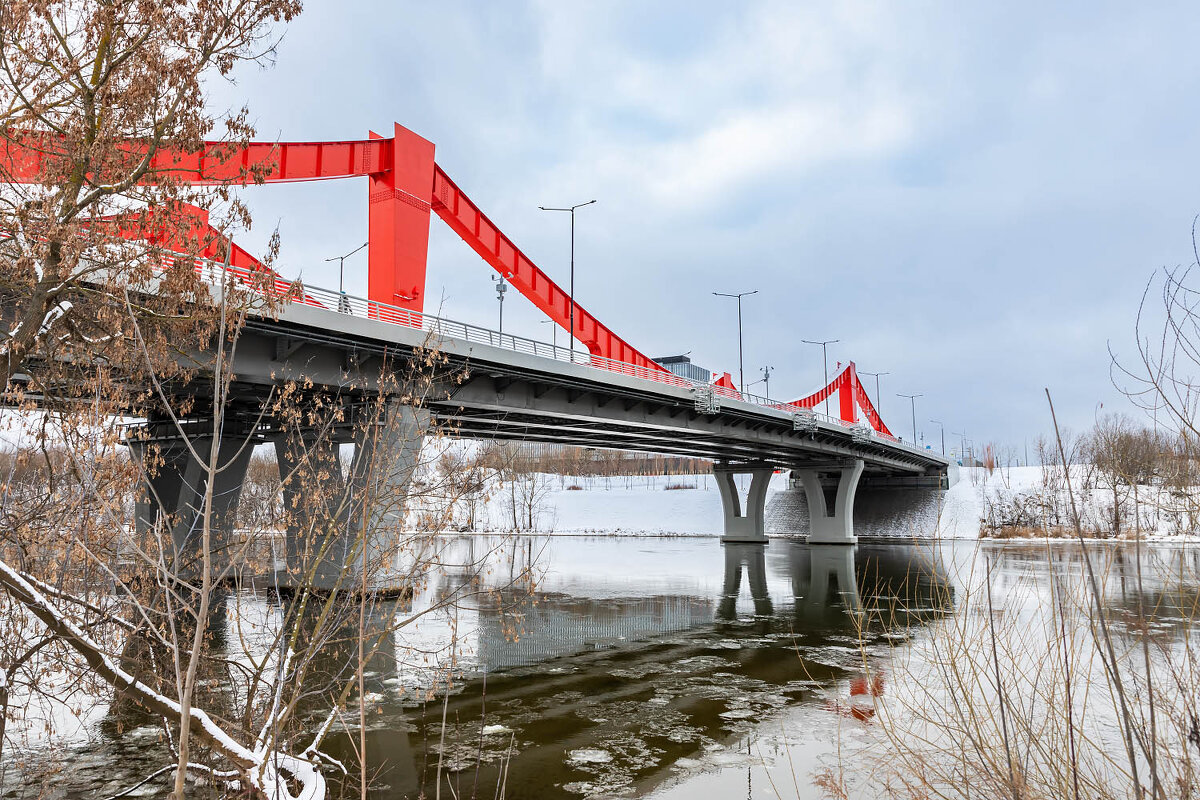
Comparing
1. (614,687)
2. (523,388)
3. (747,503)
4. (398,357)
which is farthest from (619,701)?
(747,503)

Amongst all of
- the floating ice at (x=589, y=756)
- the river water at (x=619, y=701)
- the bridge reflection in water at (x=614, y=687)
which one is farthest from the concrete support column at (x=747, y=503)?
the floating ice at (x=589, y=756)

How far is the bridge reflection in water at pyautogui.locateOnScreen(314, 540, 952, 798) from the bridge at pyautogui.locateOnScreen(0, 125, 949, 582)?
9.67ft

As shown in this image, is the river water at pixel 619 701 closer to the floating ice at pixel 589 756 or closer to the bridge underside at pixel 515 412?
the floating ice at pixel 589 756

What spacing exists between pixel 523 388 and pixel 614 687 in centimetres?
1470

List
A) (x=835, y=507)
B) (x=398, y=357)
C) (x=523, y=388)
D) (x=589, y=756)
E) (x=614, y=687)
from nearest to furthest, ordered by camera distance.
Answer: (x=589, y=756), (x=614, y=687), (x=398, y=357), (x=523, y=388), (x=835, y=507)

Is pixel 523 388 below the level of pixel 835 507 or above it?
above

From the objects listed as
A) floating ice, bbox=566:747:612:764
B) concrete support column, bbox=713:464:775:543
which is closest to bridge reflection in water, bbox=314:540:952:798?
floating ice, bbox=566:747:612:764

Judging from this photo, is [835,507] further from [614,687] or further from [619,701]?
[619,701]

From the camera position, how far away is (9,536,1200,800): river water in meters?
7.11

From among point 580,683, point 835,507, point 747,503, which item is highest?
point 747,503

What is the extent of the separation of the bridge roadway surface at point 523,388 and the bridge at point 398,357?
61 millimetres

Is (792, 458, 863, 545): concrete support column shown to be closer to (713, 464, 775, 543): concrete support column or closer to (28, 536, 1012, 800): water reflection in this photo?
(713, 464, 775, 543): concrete support column

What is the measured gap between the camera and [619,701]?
10.4 meters

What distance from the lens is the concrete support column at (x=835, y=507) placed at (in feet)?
169
